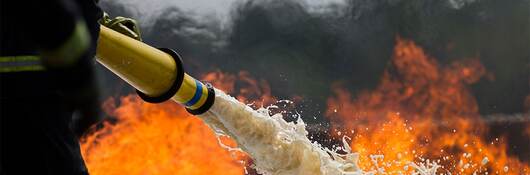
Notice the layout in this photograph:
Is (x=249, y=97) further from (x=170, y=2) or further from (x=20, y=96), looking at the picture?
(x=20, y=96)

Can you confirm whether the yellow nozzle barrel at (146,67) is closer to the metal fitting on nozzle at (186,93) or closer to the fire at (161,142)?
the metal fitting on nozzle at (186,93)

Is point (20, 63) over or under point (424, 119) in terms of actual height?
under

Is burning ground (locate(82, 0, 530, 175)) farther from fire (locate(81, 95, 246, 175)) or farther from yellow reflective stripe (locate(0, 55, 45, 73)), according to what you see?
yellow reflective stripe (locate(0, 55, 45, 73))

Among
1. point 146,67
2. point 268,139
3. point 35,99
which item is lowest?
point 35,99

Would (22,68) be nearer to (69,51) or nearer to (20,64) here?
(20,64)

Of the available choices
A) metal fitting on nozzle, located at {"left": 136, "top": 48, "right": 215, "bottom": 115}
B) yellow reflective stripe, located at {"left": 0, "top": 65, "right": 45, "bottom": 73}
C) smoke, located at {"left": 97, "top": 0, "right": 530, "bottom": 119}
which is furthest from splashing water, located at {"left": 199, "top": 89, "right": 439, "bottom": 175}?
smoke, located at {"left": 97, "top": 0, "right": 530, "bottom": 119}

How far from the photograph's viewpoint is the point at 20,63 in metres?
1.60

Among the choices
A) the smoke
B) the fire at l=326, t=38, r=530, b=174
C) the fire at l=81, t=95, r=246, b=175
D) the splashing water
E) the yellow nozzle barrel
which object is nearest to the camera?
the yellow nozzle barrel

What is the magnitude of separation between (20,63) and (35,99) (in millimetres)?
101

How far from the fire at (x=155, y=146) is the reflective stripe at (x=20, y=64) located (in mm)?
3618

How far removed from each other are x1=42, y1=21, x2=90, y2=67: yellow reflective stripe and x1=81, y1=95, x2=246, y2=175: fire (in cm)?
392

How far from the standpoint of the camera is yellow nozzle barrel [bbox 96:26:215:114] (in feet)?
6.65

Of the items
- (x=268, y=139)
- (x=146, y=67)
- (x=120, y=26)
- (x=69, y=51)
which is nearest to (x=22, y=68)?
(x=69, y=51)

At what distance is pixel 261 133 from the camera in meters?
2.58
